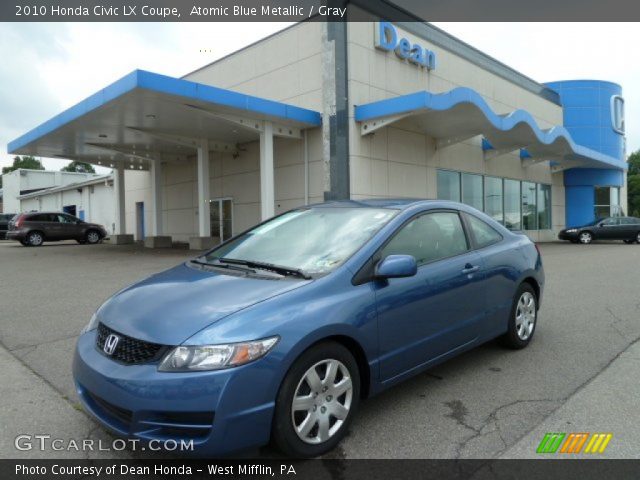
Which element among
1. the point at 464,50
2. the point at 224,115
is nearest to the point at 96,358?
the point at 224,115

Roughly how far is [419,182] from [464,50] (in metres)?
7.38

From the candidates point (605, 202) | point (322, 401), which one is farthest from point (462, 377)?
point (605, 202)

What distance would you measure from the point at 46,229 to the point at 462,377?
23.5m

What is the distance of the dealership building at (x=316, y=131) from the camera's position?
14078 mm

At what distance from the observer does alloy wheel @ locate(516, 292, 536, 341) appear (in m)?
4.77

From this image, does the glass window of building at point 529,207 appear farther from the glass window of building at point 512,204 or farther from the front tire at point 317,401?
the front tire at point 317,401

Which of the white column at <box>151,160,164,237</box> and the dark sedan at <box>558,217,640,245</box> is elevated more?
the white column at <box>151,160,164,237</box>

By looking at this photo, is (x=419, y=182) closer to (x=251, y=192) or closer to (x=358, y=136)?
(x=358, y=136)

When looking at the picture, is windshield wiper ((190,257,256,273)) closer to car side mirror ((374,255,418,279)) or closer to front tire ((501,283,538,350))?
car side mirror ((374,255,418,279))

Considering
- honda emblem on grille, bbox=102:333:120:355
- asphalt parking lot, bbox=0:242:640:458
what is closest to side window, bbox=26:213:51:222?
asphalt parking lot, bbox=0:242:640:458

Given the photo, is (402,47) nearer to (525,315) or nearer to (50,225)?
(525,315)

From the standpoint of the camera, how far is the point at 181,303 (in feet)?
9.30

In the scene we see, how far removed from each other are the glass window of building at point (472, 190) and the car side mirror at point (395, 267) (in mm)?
18924

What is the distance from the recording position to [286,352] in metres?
2.57
